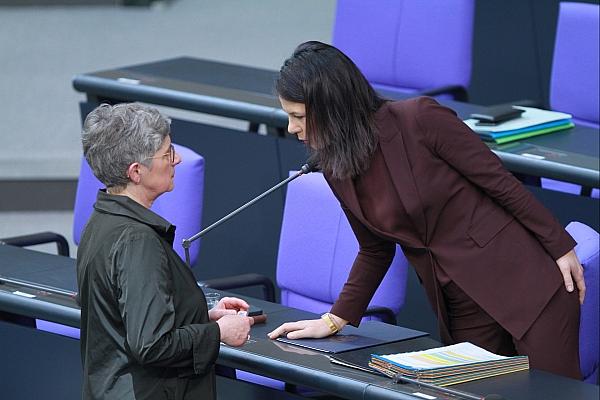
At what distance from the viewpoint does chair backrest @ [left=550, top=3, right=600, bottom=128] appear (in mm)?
4852

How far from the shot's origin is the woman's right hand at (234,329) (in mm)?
2734

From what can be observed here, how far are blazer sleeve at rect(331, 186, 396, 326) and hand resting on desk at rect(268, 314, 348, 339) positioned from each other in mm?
24

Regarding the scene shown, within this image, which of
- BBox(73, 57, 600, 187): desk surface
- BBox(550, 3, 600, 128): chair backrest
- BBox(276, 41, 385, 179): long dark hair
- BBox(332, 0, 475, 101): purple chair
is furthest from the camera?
BBox(332, 0, 475, 101): purple chair

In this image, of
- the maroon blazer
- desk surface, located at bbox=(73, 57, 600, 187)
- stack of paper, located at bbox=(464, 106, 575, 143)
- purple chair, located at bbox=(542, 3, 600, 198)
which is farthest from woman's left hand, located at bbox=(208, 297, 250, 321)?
purple chair, located at bbox=(542, 3, 600, 198)

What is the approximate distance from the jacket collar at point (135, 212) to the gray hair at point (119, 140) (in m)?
0.03

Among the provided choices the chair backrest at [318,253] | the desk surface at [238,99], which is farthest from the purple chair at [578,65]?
the chair backrest at [318,253]

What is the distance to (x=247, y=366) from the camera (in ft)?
9.31

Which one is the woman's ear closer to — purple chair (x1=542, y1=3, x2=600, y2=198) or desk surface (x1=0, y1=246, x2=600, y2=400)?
desk surface (x1=0, y1=246, x2=600, y2=400)

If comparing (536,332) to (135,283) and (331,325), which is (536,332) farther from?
(135,283)

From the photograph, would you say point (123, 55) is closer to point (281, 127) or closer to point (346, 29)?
point (346, 29)

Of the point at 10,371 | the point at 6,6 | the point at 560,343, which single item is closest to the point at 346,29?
the point at 10,371

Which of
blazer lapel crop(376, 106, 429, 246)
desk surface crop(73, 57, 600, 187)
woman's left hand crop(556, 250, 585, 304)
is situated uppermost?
blazer lapel crop(376, 106, 429, 246)

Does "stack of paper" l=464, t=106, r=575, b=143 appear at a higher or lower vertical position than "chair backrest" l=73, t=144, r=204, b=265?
higher

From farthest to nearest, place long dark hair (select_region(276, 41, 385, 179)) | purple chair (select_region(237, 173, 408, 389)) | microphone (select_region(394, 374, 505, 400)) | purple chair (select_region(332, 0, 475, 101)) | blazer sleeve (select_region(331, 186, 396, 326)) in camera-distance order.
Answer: purple chair (select_region(332, 0, 475, 101)), purple chair (select_region(237, 173, 408, 389)), blazer sleeve (select_region(331, 186, 396, 326)), long dark hair (select_region(276, 41, 385, 179)), microphone (select_region(394, 374, 505, 400))
